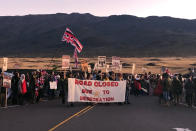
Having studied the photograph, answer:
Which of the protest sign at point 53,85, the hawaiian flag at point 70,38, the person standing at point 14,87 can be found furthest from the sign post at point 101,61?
the person standing at point 14,87

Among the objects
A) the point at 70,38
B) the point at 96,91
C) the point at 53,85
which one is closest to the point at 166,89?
the point at 96,91

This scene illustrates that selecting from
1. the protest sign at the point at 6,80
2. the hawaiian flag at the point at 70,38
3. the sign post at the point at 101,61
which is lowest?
the protest sign at the point at 6,80

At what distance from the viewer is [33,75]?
20422mm

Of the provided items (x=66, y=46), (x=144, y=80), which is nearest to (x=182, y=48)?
(x=66, y=46)

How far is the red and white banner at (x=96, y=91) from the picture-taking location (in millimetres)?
18875

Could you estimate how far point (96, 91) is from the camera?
63.8ft

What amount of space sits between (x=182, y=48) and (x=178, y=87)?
10916 cm

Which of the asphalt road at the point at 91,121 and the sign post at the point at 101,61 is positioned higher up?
the sign post at the point at 101,61

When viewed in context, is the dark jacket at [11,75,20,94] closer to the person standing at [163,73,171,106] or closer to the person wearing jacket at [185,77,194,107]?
the person standing at [163,73,171,106]

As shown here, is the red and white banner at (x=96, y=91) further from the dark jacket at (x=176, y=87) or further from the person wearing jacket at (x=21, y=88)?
the dark jacket at (x=176, y=87)

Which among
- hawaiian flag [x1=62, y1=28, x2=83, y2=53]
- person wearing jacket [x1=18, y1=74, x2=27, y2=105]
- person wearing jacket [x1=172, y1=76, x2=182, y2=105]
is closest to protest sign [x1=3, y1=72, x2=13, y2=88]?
person wearing jacket [x1=18, y1=74, x2=27, y2=105]

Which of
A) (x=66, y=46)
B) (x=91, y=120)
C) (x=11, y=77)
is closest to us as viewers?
(x=91, y=120)

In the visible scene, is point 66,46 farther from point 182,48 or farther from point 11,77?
point 11,77

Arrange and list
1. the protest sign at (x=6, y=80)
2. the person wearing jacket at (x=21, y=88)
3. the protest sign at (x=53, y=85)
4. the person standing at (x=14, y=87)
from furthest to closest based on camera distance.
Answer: the protest sign at (x=53, y=85) < the person standing at (x=14, y=87) < the person wearing jacket at (x=21, y=88) < the protest sign at (x=6, y=80)
